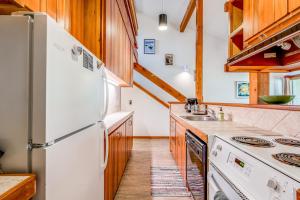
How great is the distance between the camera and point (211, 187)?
135cm

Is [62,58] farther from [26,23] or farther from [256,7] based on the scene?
[256,7]

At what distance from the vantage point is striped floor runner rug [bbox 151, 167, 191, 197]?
234 cm

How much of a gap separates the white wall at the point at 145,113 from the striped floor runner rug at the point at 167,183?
2474 millimetres

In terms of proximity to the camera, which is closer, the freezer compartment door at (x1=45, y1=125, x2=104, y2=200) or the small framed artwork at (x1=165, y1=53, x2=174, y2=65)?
the freezer compartment door at (x1=45, y1=125, x2=104, y2=200)

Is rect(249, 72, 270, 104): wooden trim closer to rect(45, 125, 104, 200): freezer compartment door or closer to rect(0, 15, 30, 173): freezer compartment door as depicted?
rect(45, 125, 104, 200): freezer compartment door

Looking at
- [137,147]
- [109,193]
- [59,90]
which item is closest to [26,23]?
[59,90]

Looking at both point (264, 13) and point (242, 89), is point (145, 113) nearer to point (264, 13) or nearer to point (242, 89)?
point (242, 89)

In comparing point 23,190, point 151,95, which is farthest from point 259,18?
point 151,95

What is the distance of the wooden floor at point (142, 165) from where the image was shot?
232 cm

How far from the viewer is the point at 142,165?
330cm

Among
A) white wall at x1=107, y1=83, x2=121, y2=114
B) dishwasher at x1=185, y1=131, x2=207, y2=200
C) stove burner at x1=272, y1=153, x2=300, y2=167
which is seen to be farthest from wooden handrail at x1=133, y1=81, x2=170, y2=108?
stove burner at x1=272, y1=153, x2=300, y2=167

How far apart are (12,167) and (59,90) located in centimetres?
34

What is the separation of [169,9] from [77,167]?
576 cm

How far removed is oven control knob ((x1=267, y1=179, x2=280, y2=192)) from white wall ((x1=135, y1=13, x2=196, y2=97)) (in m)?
5.96
